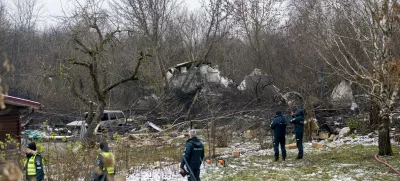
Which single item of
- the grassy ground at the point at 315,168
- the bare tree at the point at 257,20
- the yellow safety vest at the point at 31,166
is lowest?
the grassy ground at the point at 315,168

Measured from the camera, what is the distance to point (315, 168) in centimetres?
1257

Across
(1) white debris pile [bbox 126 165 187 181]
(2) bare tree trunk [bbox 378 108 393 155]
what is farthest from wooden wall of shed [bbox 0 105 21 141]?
(2) bare tree trunk [bbox 378 108 393 155]

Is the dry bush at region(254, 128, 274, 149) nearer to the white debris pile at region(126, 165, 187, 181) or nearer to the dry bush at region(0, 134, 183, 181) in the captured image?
the dry bush at region(0, 134, 183, 181)

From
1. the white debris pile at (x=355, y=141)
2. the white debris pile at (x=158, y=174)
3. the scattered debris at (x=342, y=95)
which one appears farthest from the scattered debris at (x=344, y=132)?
the white debris pile at (x=158, y=174)

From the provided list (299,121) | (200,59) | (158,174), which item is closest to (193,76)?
(200,59)

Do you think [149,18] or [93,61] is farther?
[149,18]

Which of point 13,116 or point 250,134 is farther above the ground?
point 13,116

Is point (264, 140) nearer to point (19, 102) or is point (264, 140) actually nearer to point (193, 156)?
point (19, 102)

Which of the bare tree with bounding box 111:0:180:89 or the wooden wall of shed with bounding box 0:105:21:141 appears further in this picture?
the bare tree with bounding box 111:0:180:89

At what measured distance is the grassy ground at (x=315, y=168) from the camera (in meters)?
11.4

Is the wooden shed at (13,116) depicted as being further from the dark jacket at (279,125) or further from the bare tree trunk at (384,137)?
the bare tree trunk at (384,137)

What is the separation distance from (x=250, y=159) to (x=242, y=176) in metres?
3.20

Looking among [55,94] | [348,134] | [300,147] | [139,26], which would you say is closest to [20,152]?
[300,147]

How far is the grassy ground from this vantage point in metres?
11.4
